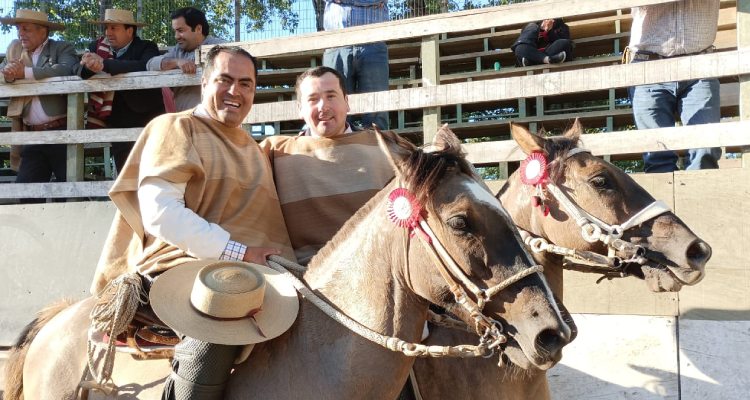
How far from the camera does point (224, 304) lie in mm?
2840

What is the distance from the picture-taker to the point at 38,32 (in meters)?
8.12

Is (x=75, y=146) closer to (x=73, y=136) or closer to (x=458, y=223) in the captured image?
(x=73, y=136)

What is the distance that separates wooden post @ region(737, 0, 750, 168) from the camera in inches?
200

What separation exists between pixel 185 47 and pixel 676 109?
15.2 feet

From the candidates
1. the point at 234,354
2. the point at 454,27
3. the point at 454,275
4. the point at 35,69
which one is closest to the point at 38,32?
the point at 35,69

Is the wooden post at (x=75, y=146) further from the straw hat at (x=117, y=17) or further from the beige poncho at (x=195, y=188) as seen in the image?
the beige poncho at (x=195, y=188)

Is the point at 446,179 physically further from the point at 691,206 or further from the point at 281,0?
the point at 281,0

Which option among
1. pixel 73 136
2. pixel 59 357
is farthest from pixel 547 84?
pixel 73 136

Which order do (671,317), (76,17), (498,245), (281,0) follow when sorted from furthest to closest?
(281,0)
(76,17)
(671,317)
(498,245)

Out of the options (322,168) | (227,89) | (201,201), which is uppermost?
(227,89)

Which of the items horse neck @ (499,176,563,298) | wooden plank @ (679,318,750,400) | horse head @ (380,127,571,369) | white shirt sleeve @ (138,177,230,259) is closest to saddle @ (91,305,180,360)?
white shirt sleeve @ (138,177,230,259)

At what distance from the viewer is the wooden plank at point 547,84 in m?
5.07

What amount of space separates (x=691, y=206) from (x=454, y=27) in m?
2.20

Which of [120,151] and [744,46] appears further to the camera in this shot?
[120,151]
